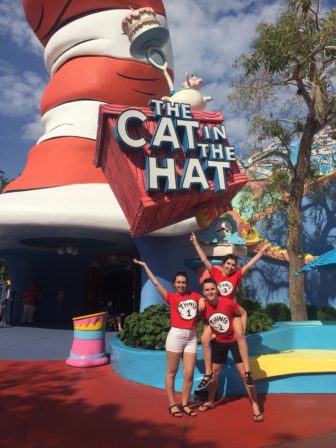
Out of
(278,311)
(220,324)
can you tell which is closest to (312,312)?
(278,311)

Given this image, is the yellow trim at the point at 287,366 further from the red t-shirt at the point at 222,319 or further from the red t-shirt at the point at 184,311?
the red t-shirt at the point at 184,311

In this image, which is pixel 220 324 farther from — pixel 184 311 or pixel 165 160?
pixel 165 160

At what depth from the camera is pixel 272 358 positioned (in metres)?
5.53

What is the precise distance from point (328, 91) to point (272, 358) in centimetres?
745

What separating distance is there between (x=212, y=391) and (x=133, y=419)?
97 cm

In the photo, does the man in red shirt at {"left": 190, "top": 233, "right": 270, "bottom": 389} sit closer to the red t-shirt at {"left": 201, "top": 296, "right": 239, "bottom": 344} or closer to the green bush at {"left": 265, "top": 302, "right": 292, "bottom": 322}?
the red t-shirt at {"left": 201, "top": 296, "right": 239, "bottom": 344}

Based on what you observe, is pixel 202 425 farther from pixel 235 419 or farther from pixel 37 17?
pixel 37 17

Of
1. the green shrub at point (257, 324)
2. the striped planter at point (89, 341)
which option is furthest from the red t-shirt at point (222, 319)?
the striped planter at point (89, 341)

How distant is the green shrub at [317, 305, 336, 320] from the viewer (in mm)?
14117

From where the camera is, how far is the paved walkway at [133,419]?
377 cm

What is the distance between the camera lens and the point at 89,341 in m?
7.21

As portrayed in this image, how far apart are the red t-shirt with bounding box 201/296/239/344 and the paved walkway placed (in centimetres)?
85

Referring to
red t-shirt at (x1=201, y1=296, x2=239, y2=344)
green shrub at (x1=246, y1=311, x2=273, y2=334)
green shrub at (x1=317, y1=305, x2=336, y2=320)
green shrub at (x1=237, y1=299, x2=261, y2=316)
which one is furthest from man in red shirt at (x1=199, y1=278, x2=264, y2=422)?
green shrub at (x1=317, y1=305, x2=336, y2=320)

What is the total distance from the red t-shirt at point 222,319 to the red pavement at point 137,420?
33.5 inches
